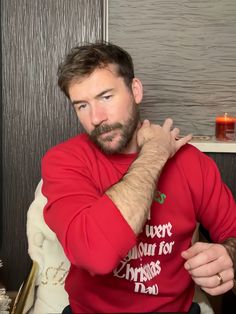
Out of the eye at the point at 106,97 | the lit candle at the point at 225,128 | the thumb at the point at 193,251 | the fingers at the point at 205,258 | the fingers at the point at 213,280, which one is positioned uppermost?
the eye at the point at 106,97

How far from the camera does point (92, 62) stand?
1365 mm

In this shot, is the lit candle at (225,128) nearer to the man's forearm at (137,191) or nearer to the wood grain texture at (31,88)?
the wood grain texture at (31,88)

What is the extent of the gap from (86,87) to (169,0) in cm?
92

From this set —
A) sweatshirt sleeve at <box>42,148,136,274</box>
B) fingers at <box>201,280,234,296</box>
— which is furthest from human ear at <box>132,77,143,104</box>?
fingers at <box>201,280,234,296</box>

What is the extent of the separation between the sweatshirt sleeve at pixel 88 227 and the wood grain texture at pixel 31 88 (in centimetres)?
97

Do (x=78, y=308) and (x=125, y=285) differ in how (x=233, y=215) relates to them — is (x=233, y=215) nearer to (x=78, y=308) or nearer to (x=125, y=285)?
(x=125, y=285)

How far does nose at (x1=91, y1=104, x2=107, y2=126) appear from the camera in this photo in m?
1.34

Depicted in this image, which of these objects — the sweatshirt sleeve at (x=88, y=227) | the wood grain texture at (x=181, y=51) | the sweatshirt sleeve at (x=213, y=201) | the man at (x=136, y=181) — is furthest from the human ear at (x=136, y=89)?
the wood grain texture at (x=181, y=51)

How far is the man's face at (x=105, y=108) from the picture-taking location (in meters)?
1.34

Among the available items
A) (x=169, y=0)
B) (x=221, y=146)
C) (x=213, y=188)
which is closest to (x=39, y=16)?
(x=169, y=0)

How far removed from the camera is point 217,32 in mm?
2035

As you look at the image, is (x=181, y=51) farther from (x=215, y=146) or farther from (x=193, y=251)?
(x=193, y=251)

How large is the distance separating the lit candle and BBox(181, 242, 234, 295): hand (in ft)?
3.05

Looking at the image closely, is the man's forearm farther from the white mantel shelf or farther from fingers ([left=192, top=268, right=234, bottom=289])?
the white mantel shelf
